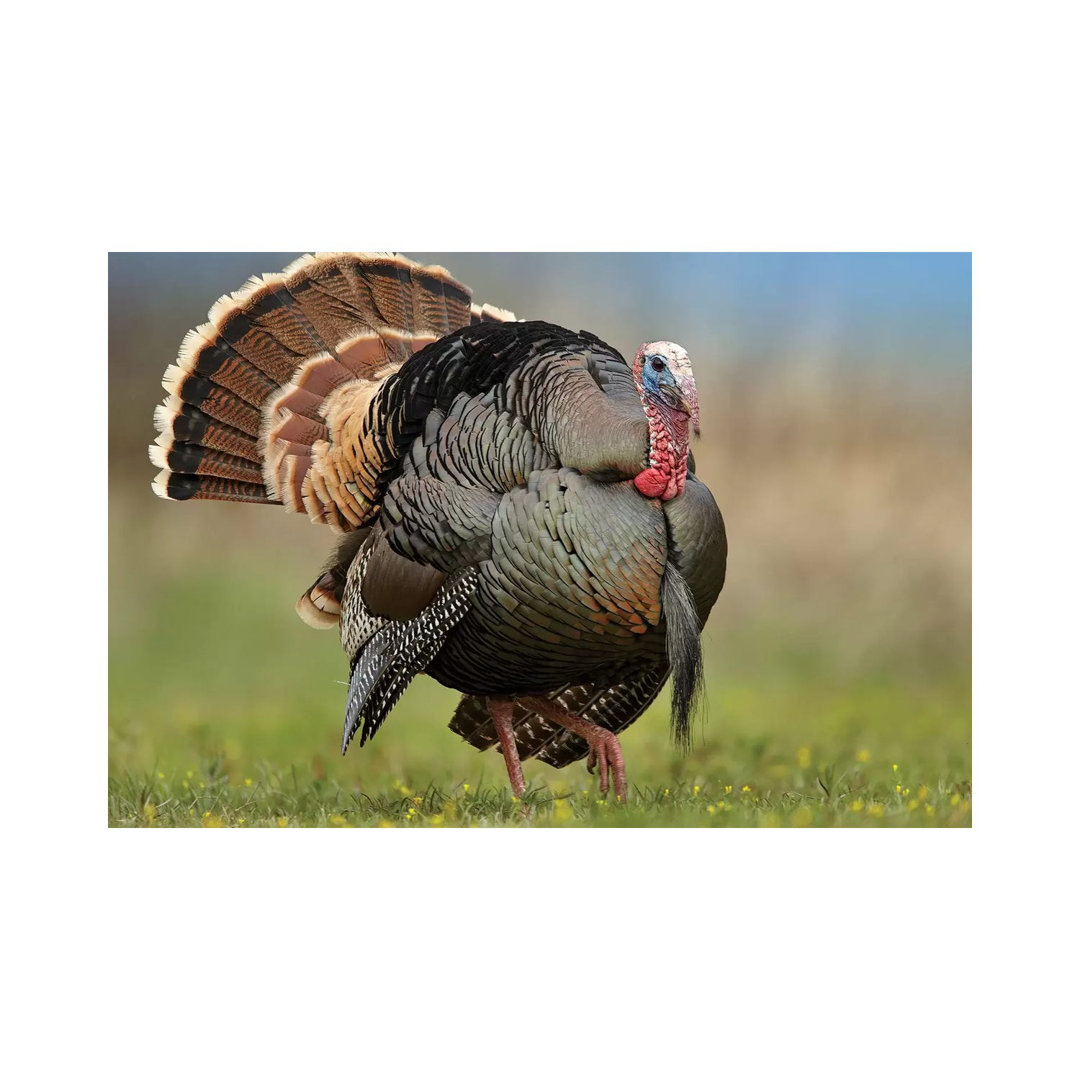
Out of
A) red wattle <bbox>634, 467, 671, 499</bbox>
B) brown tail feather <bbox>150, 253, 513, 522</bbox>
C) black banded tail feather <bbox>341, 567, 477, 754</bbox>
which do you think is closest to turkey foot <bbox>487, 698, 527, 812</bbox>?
black banded tail feather <bbox>341, 567, 477, 754</bbox>

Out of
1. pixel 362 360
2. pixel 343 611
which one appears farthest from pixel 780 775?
pixel 362 360

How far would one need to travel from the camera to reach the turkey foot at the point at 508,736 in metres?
6.44

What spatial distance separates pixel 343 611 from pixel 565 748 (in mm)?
1124

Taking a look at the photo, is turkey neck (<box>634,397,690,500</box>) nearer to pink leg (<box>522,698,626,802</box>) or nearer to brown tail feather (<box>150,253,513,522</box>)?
pink leg (<box>522,698,626,802</box>)

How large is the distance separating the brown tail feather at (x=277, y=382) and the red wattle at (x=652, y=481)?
137cm

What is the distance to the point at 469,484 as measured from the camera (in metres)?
5.89

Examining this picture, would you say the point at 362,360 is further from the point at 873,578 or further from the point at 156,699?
the point at 873,578

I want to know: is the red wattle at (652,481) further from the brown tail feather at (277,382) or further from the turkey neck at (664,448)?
the brown tail feather at (277,382)

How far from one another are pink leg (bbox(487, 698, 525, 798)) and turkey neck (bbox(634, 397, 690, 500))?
4.18 ft

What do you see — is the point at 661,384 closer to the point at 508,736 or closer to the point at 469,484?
the point at 469,484

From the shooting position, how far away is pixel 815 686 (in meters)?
7.07

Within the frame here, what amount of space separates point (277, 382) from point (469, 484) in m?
1.13

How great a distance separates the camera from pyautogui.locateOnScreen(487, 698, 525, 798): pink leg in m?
6.44

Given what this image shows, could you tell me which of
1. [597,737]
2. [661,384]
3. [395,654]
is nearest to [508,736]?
[597,737]
